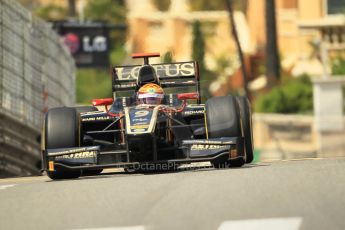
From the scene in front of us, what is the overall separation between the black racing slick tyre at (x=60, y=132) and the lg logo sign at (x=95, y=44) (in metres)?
48.8

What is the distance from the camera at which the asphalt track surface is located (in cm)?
1249

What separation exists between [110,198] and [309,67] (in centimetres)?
6052

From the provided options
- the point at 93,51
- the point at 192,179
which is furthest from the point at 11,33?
the point at 93,51

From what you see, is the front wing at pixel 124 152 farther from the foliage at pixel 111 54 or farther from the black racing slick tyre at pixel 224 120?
the foliage at pixel 111 54

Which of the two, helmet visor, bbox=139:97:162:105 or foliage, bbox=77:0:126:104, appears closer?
helmet visor, bbox=139:97:162:105

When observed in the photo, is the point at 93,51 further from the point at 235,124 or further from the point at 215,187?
the point at 215,187

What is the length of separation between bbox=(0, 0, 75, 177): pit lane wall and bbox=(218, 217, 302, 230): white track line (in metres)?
13.7

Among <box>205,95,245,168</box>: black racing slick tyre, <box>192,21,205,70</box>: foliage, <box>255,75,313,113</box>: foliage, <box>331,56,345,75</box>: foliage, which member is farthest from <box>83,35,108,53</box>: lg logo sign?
<box>205,95,245,168</box>: black racing slick tyre

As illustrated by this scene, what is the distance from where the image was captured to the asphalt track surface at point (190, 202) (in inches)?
492

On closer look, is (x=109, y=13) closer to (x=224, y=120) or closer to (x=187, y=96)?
(x=187, y=96)

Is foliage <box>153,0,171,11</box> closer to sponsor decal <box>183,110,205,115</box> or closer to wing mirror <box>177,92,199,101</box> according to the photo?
wing mirror <box>177,92,199,101</box>

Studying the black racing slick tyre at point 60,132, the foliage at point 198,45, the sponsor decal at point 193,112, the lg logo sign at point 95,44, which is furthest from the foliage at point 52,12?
the black racing slick tyre at point 60,132

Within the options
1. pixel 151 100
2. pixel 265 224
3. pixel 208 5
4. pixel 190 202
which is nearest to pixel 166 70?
pixel 151 100

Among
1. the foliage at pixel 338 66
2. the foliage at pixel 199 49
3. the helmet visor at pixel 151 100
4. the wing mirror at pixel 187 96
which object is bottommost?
the helmet visor at pixel 151 100
